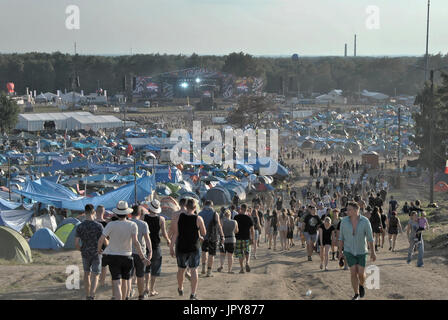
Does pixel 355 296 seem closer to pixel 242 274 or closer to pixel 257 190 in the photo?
pixel 242 274

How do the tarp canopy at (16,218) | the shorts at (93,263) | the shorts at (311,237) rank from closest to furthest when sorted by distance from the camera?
the shorts at (93,263) < the shorts at (311,237) < the tarp canopy at (16,218)

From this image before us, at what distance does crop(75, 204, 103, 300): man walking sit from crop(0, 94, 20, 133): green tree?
1959 inches

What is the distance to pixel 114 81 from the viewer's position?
108 metres

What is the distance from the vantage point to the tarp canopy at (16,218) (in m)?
16.0

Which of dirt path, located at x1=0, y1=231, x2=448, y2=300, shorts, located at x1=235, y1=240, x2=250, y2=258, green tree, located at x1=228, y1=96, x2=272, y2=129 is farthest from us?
green tree, located at x1=228, y1=96, x2=272, y2=129

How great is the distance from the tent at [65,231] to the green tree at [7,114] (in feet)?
134

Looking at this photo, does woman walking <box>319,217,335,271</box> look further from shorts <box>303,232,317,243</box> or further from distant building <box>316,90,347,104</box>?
distant building <box>316,90,347,104</box>

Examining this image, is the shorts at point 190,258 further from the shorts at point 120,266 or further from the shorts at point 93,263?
the shorts at point 93,263

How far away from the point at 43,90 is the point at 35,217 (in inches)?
3576

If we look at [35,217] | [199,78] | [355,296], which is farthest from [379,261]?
[199,78]

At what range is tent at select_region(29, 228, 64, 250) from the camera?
14.9 meters

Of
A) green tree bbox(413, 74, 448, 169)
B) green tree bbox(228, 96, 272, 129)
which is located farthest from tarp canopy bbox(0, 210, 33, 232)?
green tree bbox(228, 96, 272, 129)

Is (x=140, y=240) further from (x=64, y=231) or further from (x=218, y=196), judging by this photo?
(x=218, y=196)

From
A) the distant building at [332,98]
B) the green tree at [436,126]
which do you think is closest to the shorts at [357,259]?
the green tree at [436,126]
